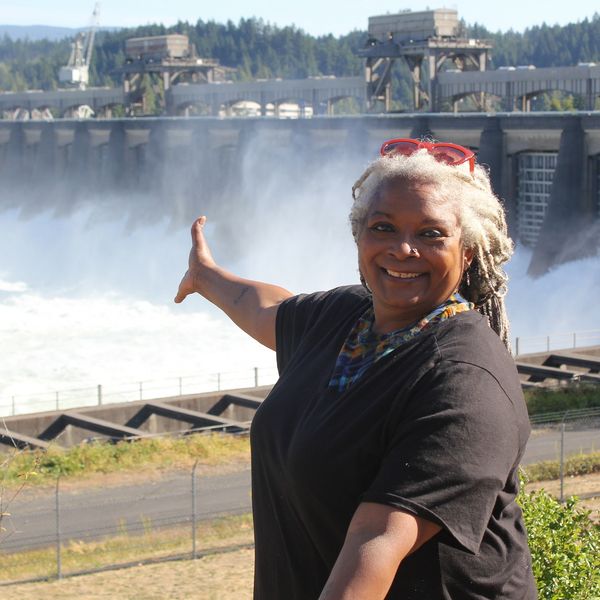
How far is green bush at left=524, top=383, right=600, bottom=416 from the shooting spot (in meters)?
23.2

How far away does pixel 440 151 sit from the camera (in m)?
2.74

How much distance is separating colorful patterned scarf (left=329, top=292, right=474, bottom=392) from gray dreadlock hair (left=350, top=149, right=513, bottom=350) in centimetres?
10

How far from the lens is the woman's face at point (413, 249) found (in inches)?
102

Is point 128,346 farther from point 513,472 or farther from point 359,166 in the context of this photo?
point 513,472

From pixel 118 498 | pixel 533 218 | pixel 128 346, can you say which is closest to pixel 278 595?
pixel 118 498

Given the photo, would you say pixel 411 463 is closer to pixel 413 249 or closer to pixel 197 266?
pixel 413 249

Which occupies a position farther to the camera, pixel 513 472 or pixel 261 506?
pixel 261 506

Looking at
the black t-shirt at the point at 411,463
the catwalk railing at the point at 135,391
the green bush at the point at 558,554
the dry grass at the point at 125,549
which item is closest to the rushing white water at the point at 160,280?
the catwalk railing at the point at 135,391

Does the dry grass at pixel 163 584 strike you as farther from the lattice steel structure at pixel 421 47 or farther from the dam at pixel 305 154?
the lattice steel structure at pixel 421 47

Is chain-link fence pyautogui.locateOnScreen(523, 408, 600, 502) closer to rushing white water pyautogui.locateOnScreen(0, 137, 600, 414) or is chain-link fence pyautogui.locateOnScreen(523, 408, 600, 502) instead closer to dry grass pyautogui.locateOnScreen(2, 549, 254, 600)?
dry grass pyautogui.locateOnScreen(2, 549, 254, 600)

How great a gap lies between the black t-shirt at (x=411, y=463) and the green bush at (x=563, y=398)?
20.4m

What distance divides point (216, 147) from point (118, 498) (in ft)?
127

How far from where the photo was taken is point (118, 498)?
698 inches

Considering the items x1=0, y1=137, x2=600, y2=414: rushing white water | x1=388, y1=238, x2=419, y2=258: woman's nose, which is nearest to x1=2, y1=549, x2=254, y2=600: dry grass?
x1=388, y1=238, x2=419, y2=258: woman's nose
